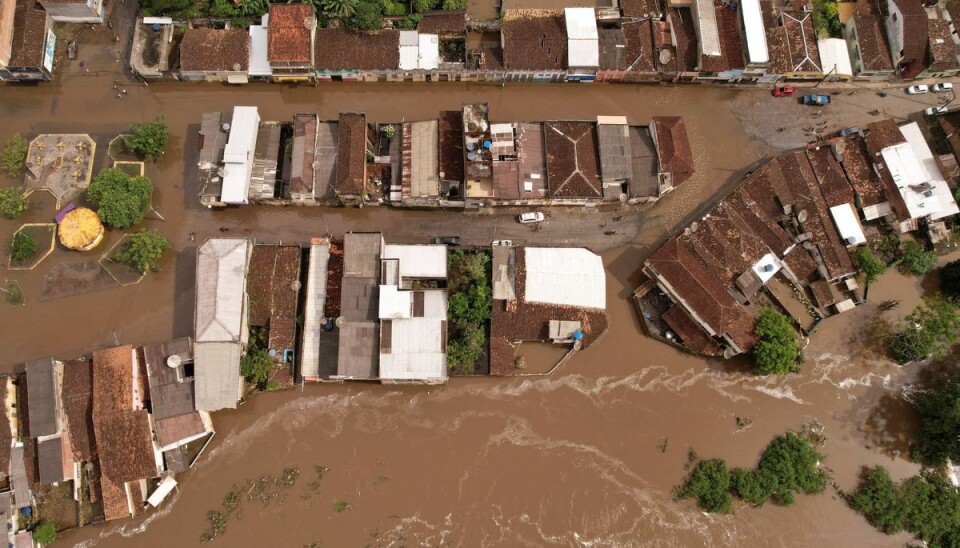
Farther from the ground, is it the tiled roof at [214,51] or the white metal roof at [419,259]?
the tiled roof at [214,51]

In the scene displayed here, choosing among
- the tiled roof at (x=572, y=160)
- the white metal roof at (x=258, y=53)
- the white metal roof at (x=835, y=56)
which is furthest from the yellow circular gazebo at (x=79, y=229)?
the white metal roof at (x=835, y=56)

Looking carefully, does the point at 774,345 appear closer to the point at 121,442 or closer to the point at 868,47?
the point at 868,47

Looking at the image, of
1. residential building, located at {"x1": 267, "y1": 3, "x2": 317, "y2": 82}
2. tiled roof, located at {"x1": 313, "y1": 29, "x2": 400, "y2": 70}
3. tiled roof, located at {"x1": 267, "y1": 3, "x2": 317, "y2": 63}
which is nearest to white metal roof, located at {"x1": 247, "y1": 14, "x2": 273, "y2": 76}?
residential building, located at {"x1": 267, "y1": 3, "x2": 317, "y2": 82}

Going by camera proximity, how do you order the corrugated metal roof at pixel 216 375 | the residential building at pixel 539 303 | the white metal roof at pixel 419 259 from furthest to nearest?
the white metal roof at pixel 419 259
the residential building at pixel 539 303
the corrugated metal roof at pixel 216 375

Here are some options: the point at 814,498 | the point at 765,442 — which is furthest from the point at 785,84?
the point at 814,498

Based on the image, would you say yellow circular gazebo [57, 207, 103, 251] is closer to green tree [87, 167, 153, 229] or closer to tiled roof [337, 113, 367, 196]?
green tree [87, 167, 153, 229]

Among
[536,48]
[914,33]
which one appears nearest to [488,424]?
[536,48]

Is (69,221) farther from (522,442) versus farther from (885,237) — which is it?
(885,237)

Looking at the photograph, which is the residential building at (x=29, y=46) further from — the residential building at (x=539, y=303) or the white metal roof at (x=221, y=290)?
the residential building at (x=539, y=303)
